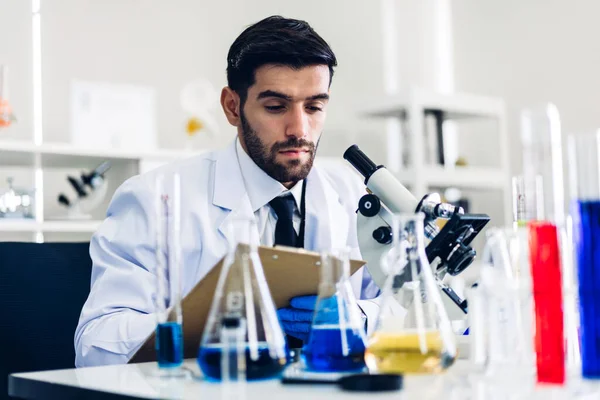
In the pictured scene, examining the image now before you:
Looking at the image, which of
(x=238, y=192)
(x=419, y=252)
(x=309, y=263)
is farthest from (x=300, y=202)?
(x=419, y=252)

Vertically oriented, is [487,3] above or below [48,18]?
above

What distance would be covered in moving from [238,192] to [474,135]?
9.60ft

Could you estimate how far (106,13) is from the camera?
371cm

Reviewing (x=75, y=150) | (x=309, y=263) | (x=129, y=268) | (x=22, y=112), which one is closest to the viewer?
(x=309, y=263)

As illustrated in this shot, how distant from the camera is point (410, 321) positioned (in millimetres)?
939

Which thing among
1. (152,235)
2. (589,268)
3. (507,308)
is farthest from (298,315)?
(152,235)

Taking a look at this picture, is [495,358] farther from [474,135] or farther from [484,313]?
[474,135]

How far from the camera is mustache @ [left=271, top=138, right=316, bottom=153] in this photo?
6.05ft

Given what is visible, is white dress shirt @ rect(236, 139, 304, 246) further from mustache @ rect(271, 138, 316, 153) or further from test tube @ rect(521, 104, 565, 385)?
test tube @ rect(521, 104, 565, 385)

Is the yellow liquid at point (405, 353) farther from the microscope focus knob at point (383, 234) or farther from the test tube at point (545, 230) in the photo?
the microscope focus knob at point (383, 234)

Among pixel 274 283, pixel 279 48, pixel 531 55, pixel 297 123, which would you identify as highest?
pixel 531 55

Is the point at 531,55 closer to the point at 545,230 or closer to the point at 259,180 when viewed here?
the point at 259,180

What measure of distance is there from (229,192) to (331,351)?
0.92 metres

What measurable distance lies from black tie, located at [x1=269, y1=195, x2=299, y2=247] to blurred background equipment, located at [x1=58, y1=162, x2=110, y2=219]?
1.64 m
